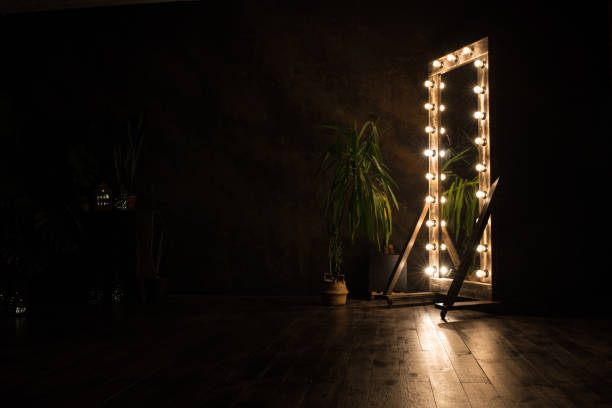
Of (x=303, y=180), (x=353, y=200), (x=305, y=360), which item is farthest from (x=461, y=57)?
(x=305, y=360)

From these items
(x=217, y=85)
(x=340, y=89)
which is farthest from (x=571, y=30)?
(x=217, y=85)

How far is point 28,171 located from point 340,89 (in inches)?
129

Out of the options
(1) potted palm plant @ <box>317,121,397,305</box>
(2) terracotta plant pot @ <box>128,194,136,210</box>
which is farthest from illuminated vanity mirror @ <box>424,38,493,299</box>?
(2) terracotta plant pot @ <box>128,194,136,210</box>

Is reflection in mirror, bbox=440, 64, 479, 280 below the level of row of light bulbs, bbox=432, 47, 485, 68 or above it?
below

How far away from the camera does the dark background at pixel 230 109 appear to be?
488cm

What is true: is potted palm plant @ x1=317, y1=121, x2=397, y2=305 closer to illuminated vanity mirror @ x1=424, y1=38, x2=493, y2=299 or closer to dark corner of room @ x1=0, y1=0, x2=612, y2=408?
dark corner of room @ x1=0, y1=0, x2=612, y2=408

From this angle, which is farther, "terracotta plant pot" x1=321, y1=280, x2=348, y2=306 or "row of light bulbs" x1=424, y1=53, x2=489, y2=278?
"terracotta plant pot" x1=321, y1=280, x2=348, y2=306

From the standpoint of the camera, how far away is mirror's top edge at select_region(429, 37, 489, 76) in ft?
13.6

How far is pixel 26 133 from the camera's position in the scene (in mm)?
5223

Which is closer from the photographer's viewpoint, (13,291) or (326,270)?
(13,291)

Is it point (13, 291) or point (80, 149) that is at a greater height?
point (80, 149)

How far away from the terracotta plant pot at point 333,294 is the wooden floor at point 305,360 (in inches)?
20.6

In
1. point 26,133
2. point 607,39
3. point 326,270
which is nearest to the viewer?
point 607,39

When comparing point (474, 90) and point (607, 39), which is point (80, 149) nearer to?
point (474, 90)
